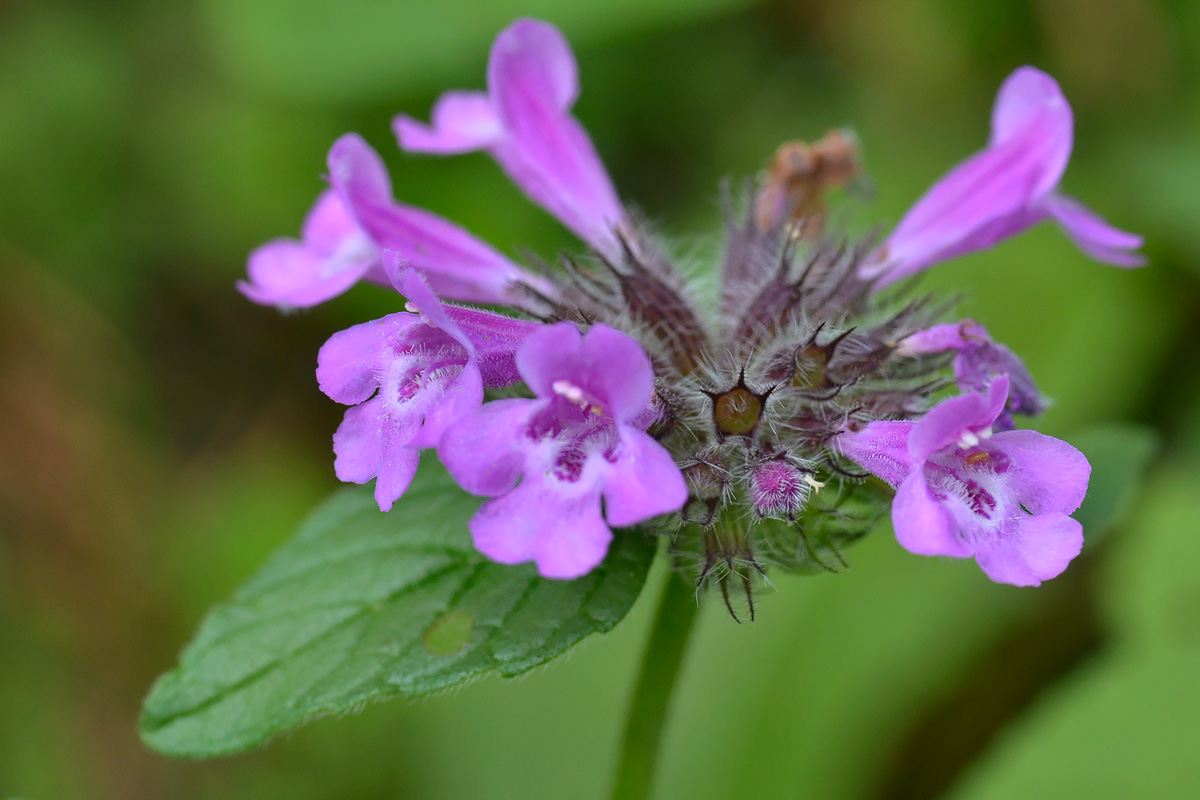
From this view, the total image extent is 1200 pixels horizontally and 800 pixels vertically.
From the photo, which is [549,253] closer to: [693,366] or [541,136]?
[541,136]

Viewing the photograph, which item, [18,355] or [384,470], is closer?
[384,470]

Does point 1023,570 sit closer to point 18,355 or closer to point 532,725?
point 532,725

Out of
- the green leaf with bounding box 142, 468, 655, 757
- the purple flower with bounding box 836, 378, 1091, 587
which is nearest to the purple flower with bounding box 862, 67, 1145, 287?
the purple flower with bounding box 836, 378, 1091, 587

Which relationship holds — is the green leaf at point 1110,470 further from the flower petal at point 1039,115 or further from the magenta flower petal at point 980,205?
the flower petal at point 1039,115

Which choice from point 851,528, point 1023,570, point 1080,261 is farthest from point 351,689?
point 1080,261

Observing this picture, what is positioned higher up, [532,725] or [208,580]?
[208,580]

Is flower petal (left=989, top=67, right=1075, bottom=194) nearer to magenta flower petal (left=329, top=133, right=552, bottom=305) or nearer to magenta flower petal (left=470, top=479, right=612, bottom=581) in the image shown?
magenta flower petal (left=329, top=133, right=552, bottom=305)

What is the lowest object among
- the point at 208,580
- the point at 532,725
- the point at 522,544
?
the point at 532,725
